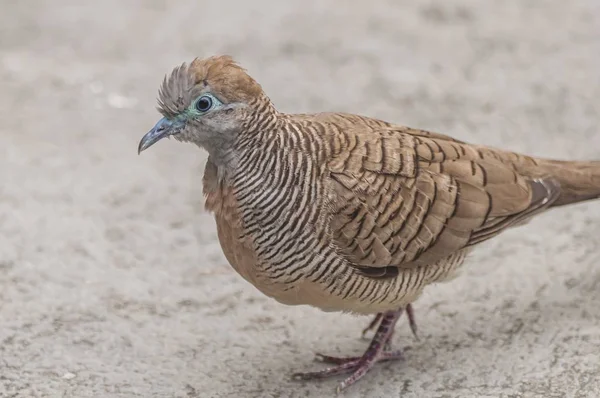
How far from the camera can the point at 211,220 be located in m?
5.11

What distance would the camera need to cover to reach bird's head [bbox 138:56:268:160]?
3.43 m

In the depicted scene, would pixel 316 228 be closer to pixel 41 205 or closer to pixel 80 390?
pixel 80 390

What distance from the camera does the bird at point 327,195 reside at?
3.51 meters

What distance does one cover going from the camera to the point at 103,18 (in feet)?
23.0

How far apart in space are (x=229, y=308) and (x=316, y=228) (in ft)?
3.55

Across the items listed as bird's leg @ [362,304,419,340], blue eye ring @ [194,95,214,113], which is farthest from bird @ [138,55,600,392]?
bird's leg @ [362,304,419,340]

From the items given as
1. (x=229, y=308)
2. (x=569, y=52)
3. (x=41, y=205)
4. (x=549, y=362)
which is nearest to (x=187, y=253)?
(x=229, y=308)

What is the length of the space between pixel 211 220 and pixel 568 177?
1.89 meters

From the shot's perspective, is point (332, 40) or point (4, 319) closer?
point (4, 319)

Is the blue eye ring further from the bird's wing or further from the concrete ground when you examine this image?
the concrete ground

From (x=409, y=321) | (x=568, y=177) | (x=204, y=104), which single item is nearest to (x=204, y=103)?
(x=204, y=104)

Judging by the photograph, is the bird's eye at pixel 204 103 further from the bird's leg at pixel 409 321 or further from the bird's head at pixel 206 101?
the bird's leg at pixel 409 321

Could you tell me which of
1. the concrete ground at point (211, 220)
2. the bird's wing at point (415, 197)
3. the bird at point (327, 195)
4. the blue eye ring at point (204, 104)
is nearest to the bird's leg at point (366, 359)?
the concrete ground at point (211, 220)

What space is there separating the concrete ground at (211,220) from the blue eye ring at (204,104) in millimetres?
1189
